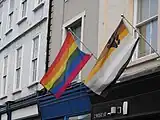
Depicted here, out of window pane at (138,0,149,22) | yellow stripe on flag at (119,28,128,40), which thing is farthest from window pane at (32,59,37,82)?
yellow stripe on flag at (119,28,128,40)

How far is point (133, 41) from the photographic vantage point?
38.6ft

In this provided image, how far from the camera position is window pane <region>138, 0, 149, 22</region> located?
1341cm

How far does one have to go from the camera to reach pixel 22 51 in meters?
22.0

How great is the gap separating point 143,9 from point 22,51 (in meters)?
9.44

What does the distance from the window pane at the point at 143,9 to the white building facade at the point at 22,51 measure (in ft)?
21.1

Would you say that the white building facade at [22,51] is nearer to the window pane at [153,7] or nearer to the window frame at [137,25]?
the window frame at [137,25]

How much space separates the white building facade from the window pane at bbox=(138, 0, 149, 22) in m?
6.44

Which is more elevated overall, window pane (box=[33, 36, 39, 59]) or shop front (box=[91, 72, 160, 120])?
window pane (box=[33, 36, 39, 59])

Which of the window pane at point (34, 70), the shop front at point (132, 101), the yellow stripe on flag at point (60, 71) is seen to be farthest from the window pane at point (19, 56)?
the shop front at point (132, 101)

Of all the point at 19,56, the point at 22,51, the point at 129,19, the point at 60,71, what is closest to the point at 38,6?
the point at 22,51

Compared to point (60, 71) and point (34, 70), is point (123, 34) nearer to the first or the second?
point (60, 71)

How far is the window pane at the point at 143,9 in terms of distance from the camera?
1341 cm

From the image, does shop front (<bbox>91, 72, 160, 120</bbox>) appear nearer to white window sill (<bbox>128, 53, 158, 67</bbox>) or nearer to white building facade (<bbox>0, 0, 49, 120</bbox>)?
white window sill (<bbox>128, 53, 158, 67</bbox>)

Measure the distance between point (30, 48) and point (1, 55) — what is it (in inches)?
170
